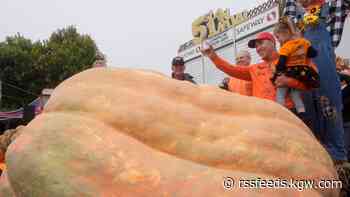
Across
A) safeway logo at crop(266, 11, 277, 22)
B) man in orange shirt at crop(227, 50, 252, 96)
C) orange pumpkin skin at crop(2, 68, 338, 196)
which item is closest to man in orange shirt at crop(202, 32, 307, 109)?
man in orange shirt at crop(227, 50, 252, 96)

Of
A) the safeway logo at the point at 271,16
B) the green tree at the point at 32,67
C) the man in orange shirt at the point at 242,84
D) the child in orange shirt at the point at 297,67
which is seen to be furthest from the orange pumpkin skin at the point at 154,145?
the green tree at the point at 32,67

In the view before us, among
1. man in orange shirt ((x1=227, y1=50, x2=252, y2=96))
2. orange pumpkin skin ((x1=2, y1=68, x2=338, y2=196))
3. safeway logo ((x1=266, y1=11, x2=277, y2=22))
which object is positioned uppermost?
safeway logo ((x1=266, y1=11, x2=277, y2=22))

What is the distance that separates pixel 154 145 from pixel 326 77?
189 cm

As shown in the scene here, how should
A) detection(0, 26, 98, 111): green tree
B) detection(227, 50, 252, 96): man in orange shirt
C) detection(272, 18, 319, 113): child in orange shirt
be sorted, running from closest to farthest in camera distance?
1. detection(272, 18, 319, 113): child in orange shirt
2. detection(227, 50, 252, 96): man in orange shirt
3. detection(0, 26, 98, 111): green tree

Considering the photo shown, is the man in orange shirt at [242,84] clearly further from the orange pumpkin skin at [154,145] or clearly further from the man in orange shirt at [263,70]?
the orange pumpkin skin at [154,145]

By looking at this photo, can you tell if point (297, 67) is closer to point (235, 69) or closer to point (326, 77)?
point (326, 77)

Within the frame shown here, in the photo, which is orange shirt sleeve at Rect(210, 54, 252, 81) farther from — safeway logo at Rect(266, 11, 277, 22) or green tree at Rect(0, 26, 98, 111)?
green tree at Rect(0, 26, 98, 111)

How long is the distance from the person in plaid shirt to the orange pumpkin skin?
1.19 m

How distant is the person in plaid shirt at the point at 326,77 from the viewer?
329 cm

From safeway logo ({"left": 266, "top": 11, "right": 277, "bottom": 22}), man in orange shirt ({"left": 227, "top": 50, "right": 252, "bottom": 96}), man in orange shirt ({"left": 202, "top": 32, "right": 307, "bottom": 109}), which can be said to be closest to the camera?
man in orange shirt ({"left": 202, "top": 32, "right": 307, "bottom": 109})

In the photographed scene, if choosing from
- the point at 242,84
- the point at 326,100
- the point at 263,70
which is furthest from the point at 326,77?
the point at 242,84

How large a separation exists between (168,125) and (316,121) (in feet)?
5.88

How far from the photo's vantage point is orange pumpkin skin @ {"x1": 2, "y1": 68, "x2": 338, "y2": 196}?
177cm

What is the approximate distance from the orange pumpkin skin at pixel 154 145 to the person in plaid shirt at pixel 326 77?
3.89ft
